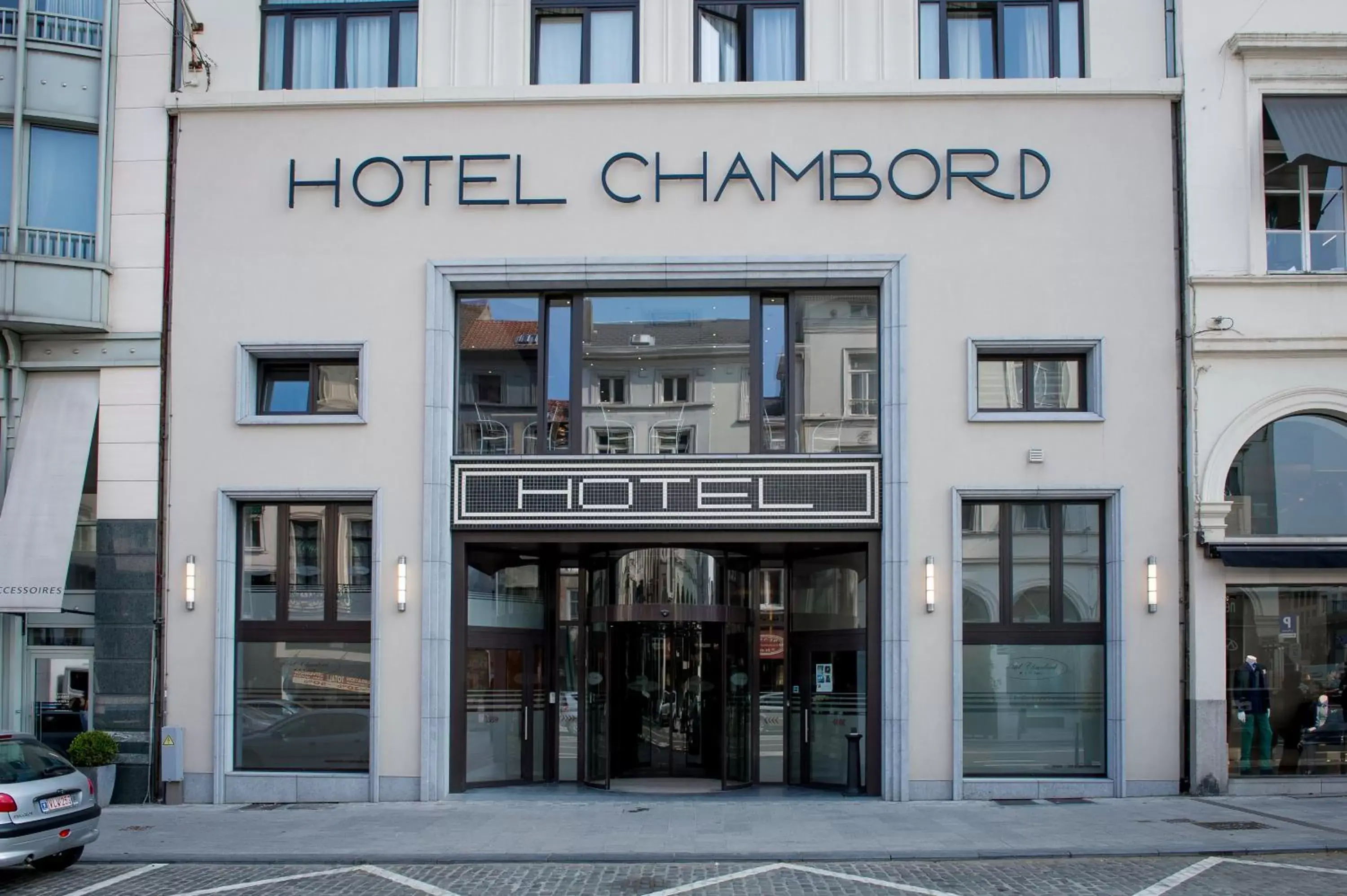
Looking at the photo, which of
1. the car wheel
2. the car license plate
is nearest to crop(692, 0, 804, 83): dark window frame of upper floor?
the car license plate

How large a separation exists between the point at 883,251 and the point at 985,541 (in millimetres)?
4247

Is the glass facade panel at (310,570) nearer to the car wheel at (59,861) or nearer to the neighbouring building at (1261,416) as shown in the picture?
the car wheel at (59,861)

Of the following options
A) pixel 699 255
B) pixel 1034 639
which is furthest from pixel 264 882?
pixel 1034 639

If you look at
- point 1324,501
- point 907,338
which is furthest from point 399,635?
point 1324,501

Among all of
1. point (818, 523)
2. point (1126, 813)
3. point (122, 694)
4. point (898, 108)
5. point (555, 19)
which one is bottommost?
point (1126, 813)

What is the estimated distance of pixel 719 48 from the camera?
17.9 m

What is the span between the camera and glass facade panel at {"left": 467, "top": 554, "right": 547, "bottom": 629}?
17766mm

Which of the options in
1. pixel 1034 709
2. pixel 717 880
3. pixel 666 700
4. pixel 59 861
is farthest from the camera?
pixel 666 700

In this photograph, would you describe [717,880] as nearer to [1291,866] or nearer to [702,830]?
[702,830]

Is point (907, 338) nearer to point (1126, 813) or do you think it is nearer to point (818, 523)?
point (818, 523)

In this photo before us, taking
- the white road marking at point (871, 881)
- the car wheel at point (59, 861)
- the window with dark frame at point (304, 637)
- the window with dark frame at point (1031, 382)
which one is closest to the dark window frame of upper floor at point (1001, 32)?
the window with dark frame at point (1031, 382)

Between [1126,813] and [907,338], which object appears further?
[907,338]

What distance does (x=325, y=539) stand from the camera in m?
17.5

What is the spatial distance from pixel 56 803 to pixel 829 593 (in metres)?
10.3
